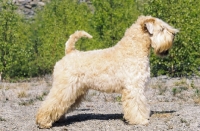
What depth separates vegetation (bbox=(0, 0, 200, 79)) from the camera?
20797mm

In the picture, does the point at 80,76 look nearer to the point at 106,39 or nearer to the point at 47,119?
the point at 47,119

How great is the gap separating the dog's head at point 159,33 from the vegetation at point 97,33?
1071 cm

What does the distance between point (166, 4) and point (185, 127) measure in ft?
42.0

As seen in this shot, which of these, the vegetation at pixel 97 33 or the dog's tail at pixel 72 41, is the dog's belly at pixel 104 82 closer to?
the dog's tail at pixel 72 41

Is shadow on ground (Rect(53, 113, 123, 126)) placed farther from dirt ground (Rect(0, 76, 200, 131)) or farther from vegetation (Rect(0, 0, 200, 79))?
vegetation (Rect(0, 0, 200, 79))

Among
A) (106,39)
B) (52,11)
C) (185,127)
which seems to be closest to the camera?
(185,127)

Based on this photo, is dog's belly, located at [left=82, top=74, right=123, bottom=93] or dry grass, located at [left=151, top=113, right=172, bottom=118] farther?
dry grass, located at [left=151, top=113, right=172, bottom=118]

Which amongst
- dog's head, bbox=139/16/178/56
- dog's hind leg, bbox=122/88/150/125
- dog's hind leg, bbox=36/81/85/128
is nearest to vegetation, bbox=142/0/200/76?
dog's head, bbox=139/16/178/56

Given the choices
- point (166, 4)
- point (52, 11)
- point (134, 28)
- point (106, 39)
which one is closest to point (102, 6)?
point (106, 39)

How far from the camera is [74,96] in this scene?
30.2 ft

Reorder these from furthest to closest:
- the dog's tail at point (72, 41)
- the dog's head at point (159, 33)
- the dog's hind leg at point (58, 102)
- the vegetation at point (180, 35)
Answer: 1. the vegetation at point (180, 35)
2. the dog's tail at point (72, 41)
3. the dog's head at point (159, 33)
4. the dog's hind leg at point (58, 102)

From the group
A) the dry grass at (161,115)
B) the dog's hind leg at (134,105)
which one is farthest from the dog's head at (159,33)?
the dry grass at (161,115)

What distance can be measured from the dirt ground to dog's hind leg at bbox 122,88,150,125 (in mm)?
178

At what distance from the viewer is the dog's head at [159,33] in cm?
922
